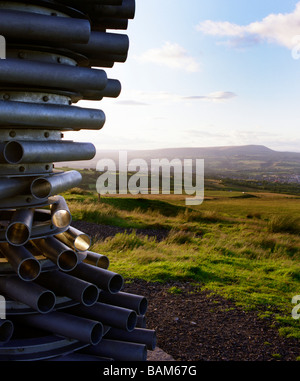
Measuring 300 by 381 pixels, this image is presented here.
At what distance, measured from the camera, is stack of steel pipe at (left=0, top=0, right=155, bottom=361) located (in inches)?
114

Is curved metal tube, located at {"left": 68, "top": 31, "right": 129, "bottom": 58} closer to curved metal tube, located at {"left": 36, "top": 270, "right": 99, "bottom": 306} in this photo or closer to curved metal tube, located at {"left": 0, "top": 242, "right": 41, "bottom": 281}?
curved metal tube, located at {"left": 0, "top": 242, "right": 41, "bottom": 281}

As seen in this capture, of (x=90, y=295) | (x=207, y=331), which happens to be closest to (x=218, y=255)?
(x=207, y=331)

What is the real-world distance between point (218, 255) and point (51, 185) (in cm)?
705

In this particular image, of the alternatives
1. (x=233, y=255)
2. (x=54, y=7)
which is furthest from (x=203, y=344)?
(x=233, y=255)

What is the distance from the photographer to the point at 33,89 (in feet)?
10.1

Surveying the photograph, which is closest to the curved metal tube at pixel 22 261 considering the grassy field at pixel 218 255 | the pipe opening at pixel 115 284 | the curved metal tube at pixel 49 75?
the pipe opening at pixel 115 284

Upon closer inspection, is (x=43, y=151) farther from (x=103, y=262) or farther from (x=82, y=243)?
(x=103, y=262)

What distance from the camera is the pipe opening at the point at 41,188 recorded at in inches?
120

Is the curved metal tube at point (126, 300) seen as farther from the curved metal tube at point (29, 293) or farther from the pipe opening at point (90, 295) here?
the curved metal tube at point (29, 293)

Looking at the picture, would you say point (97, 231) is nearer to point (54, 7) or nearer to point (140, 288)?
point (140, 288)

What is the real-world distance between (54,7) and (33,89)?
63 centimetres

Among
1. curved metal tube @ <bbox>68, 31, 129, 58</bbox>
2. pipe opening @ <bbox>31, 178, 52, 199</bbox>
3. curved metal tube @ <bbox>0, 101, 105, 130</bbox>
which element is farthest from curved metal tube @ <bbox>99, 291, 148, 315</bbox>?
curved metal tube @ <bbox>68, 31, 129, 58</bbox>

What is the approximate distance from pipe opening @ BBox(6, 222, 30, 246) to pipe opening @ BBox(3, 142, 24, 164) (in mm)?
468

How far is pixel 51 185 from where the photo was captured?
3.04m
